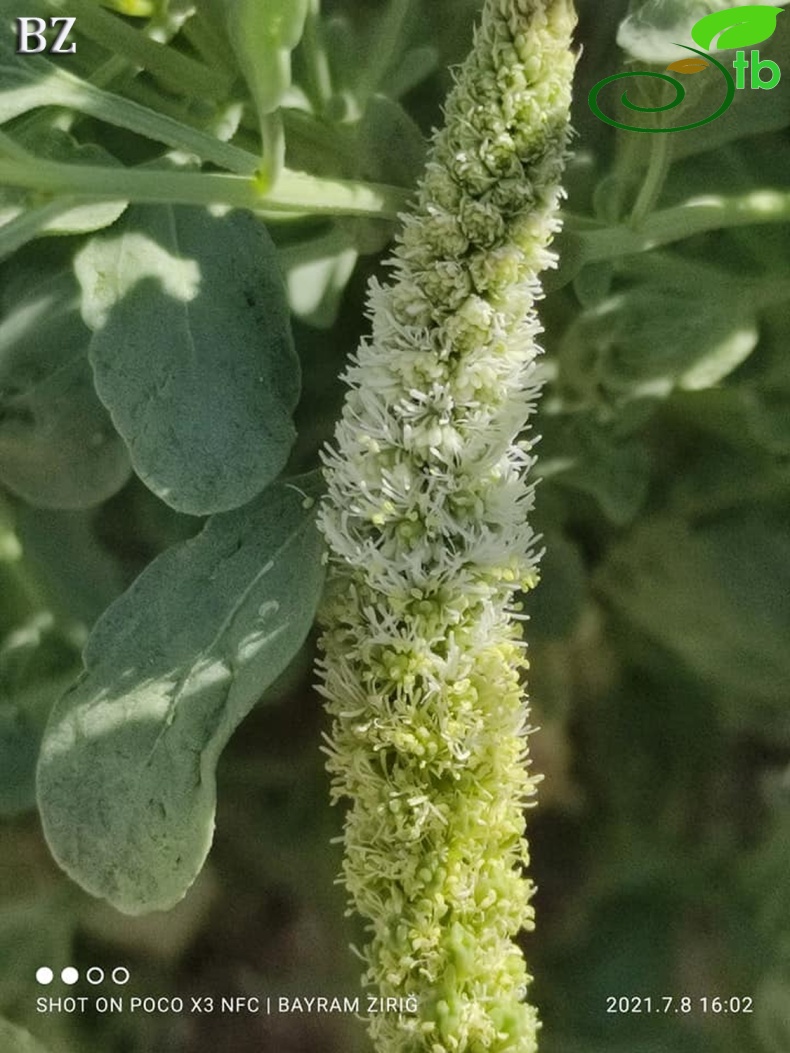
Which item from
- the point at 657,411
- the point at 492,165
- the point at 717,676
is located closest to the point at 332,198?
the point at 492,165

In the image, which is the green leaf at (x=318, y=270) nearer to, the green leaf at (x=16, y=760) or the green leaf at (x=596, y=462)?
the green leaf at (x=596, y=462)

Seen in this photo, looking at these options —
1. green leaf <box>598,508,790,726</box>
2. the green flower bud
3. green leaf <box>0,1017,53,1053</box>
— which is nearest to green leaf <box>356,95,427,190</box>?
the green flower bud

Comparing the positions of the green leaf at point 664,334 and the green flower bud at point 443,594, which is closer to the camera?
the green flower bud at point 443,594

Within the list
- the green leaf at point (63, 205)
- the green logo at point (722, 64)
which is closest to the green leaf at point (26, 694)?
the green leaf at point (63, 205)

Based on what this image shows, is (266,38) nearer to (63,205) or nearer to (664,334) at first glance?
(63,205)

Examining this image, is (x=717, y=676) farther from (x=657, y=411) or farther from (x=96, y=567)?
(x=96, y=567)

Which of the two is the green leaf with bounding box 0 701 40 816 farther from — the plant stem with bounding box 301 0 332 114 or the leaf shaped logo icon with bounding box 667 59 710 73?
the leaf shaped logo icon with bounding box 667 59 710 73

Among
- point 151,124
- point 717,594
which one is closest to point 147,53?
point 151,124
